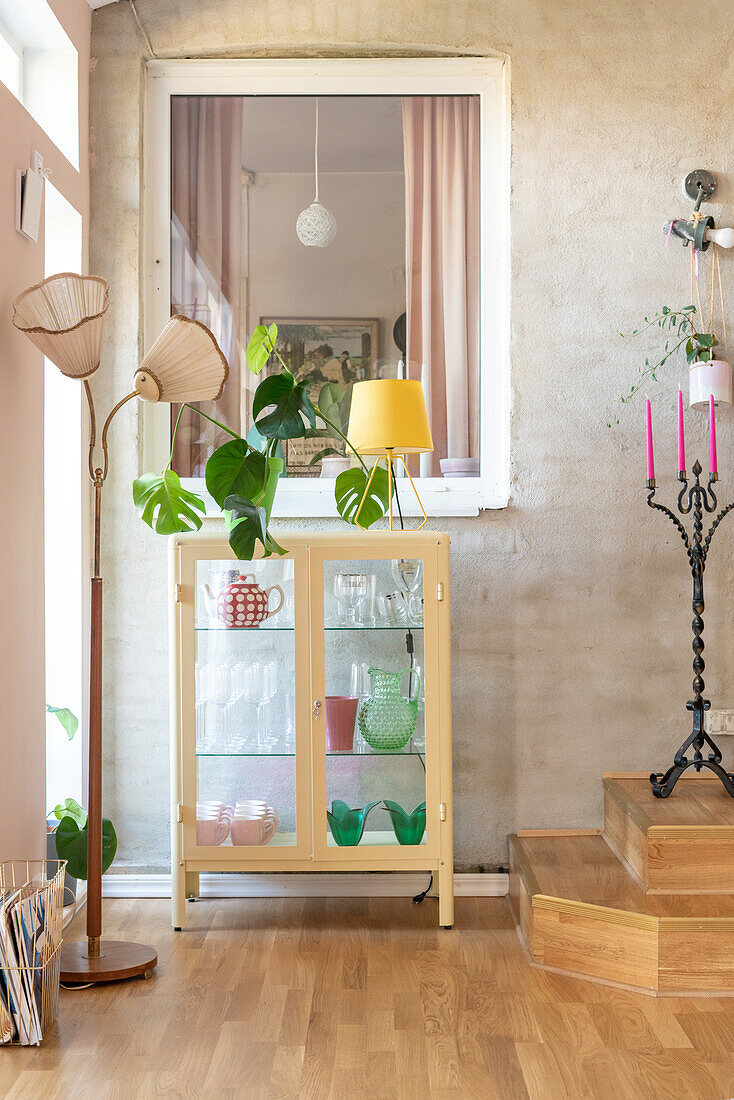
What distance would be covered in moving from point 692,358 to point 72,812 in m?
2.42

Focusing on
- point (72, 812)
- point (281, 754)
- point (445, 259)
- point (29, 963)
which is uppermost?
point (445, 259)

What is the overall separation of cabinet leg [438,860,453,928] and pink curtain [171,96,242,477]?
1.60m

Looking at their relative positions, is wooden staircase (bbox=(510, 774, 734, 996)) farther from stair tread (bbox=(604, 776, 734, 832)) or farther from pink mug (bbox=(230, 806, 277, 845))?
pink mug (bbox=(230, 806, 277, 845))

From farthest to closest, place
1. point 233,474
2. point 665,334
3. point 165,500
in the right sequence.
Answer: point 665,334
point 165,500
point 233,474

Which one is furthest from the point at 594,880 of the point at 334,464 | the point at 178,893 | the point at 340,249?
the point at 340,249

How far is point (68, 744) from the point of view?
10.5 feet

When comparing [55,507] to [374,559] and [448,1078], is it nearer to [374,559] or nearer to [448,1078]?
[374,559]

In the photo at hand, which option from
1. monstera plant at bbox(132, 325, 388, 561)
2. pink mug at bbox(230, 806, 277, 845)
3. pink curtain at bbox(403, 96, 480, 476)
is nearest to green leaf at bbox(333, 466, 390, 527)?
monstera plant at bbox(132, 325, 388, 561)

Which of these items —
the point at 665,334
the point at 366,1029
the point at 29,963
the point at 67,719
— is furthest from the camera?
the point at 665,334

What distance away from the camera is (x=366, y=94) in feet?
11.1

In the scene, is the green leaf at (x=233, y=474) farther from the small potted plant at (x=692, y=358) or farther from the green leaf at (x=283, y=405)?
the small potted plant at (x=692, y=358)

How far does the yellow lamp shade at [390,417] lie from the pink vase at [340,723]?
0.77 metres

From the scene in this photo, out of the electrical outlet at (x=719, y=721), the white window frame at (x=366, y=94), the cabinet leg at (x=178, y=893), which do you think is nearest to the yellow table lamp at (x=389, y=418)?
the white window frame at (x=366, y=94)

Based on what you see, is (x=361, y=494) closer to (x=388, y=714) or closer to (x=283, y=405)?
(x=283, y=405)
